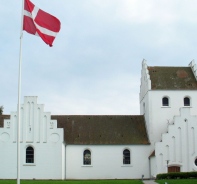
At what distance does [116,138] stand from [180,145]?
28.8 ft

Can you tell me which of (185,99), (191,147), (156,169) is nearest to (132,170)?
(156,169)

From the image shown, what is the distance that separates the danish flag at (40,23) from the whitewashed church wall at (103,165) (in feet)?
117

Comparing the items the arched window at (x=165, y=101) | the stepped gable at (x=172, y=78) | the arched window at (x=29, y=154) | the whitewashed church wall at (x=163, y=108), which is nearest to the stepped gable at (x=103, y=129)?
the whitewashed church wall at (x=163, y=108)

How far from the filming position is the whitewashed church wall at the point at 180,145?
179ft

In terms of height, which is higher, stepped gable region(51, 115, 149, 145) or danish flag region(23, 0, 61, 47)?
danish flag region(23, 0, 61, 47)

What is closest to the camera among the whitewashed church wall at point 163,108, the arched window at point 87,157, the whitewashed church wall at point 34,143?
the whitewashed church wall at point 34,143

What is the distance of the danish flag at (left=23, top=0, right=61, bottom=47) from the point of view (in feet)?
76.3

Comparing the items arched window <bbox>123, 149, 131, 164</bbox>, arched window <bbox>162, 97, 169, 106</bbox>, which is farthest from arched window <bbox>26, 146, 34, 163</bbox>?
arched window <bbox>162, 97, 169, 106</bbox>

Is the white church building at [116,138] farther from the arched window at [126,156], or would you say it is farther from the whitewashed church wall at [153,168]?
the whitewashed church wall at [153,168]

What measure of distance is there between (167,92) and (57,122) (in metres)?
16.1

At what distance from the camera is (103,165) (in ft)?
188

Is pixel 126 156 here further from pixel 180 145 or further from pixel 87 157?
pixel 180 145

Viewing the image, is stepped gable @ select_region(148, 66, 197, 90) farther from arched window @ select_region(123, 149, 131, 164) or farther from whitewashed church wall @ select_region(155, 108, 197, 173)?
arched window @ select_region(123, 149, 131, 164)

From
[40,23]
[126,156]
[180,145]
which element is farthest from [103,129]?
[40,23]
